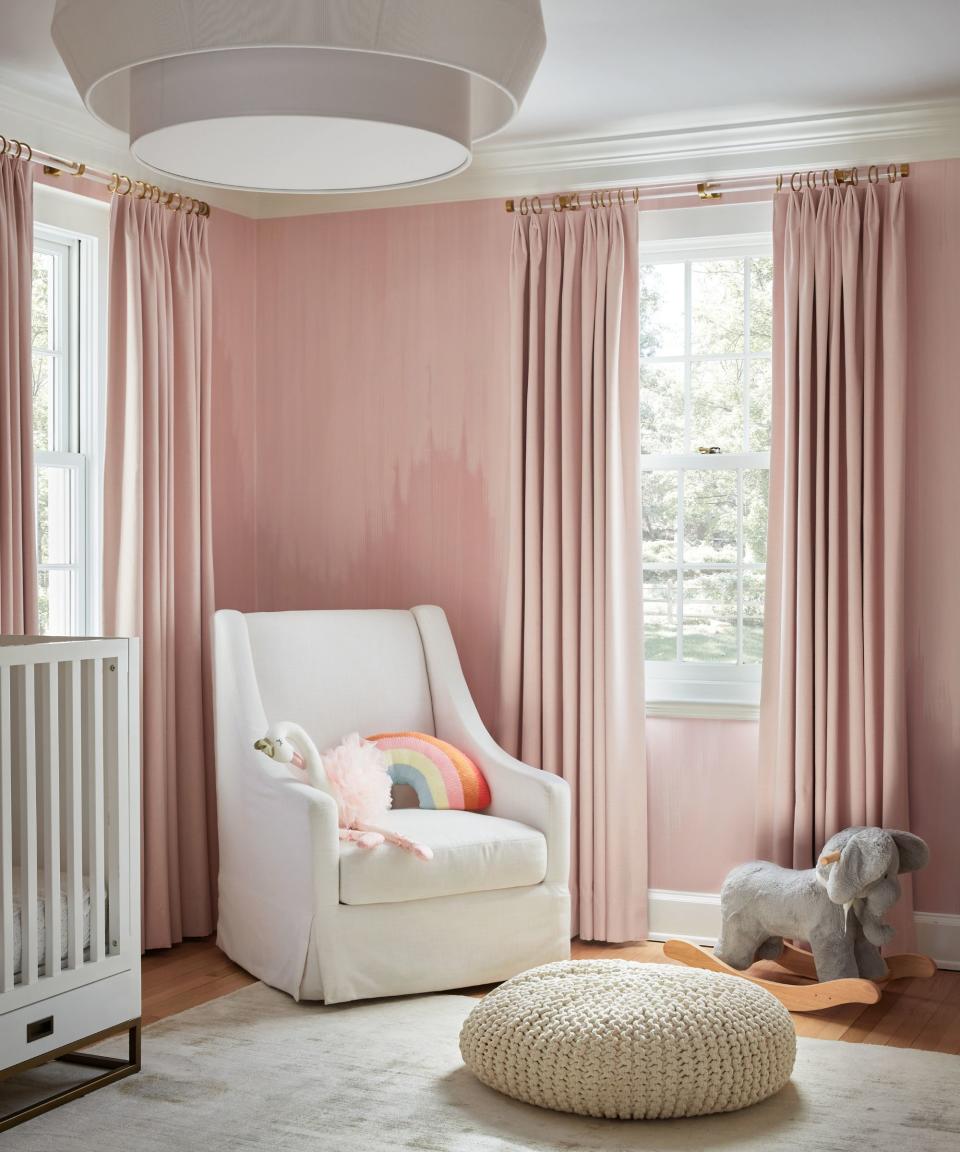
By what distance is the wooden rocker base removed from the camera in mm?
3277

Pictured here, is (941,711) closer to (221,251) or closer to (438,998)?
(438,998)

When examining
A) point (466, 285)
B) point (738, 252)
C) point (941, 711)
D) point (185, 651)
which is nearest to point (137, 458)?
point (185, 651)

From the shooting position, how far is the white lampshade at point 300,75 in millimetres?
1953

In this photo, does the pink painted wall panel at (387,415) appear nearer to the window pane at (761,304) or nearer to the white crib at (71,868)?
the window pane at (761,304)

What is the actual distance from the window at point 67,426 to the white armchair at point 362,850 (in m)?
0.50

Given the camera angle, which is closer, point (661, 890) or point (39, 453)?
point (39, 453)

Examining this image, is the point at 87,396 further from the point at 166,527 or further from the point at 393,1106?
the point at 393,1106

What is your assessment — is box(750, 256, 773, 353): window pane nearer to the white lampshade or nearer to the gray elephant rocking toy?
the gray elephant rocking toy

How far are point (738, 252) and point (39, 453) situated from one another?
223 cm

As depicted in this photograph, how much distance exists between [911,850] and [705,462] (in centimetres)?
138

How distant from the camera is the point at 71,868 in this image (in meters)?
2.71

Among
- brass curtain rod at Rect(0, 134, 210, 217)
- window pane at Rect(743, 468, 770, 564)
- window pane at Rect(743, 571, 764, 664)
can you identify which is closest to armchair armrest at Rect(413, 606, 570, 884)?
window pane at Rect(743, 571, 764, 664)

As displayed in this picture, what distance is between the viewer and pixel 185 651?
401cm

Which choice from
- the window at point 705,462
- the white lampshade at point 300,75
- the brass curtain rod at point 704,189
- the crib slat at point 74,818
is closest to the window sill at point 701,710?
the window at point 705,462
